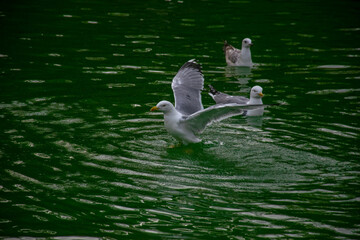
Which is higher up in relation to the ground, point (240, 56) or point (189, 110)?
point (240, 56)

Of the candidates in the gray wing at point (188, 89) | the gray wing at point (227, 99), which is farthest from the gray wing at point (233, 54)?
the gray wing at point (188, 89)

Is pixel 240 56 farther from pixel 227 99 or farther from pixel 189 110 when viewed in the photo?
pixel 189 110

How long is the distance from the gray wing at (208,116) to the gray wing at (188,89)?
538mm

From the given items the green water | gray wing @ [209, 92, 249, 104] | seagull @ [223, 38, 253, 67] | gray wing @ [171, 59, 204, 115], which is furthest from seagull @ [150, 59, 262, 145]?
seagull @ [223, 38, 253, 67]

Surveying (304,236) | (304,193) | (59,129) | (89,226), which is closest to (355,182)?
(304,193)

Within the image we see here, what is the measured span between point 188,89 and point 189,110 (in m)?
0.64

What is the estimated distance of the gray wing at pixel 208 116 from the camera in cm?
863

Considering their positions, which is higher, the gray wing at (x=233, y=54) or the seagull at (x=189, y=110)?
the gray wing at (x=233, y=54)

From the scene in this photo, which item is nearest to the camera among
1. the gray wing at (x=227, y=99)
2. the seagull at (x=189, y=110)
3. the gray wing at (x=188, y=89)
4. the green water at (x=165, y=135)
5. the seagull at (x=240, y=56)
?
the green water at (x=165, y=135)

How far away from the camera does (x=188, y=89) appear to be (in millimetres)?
10562

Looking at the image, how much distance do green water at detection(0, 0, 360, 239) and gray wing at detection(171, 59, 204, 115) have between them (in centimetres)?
54

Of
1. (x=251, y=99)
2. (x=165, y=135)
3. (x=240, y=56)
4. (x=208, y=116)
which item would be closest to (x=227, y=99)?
(x=251, y=99)

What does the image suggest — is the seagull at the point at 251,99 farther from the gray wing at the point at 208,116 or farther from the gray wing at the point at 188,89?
the gray wing at the point at 208,116

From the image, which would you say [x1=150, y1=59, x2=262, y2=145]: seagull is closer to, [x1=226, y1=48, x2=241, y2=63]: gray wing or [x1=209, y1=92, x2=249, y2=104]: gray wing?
[x1=209, y1=92, x2=249, y2=104]: gray wing
